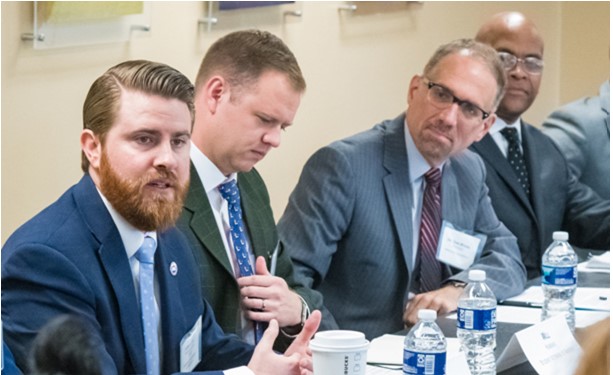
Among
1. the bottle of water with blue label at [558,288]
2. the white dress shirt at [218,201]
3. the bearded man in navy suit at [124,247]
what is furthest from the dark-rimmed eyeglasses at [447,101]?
the bearded man in navy suit at [124,247]

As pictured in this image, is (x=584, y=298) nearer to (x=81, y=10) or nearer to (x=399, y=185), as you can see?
(x=399, y=185)

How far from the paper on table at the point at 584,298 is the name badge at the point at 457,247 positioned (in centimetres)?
21

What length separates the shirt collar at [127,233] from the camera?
2438 mm

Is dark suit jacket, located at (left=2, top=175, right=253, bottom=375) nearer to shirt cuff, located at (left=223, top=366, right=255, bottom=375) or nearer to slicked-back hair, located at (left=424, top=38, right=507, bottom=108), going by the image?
shirt cuff, located at (left=223, top=366, right=255, bottom=375)

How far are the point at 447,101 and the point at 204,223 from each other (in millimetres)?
1224

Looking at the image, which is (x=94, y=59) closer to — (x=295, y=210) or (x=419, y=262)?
(x=295, y=210)

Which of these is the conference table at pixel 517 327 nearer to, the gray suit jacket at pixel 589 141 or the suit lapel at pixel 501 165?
the suit lapel at pixel 501 165

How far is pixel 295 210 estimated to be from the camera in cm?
364

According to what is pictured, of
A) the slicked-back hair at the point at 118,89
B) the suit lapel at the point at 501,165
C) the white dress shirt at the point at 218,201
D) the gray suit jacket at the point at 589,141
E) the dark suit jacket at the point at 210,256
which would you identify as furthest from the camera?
the gray suit jacket at the point at 589,141

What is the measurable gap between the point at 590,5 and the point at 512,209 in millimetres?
4017

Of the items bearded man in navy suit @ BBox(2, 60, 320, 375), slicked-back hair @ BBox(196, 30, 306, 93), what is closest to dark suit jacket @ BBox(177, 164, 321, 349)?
bearded man in navy suit @ BBox(2, 60, 320, 375)

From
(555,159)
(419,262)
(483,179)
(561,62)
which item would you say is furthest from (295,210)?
(561,62)

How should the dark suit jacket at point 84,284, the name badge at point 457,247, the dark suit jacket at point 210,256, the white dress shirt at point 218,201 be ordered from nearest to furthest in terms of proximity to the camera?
1. the dark suit jacket at point 84,284
2. the dark suit jacket at point 210,256
3. the white dress shirt at point 218,201
4. the name badge at point 457,247

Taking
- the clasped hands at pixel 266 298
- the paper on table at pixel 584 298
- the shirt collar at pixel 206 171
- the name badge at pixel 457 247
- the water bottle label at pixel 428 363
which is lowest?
the paper on table at pixel 584 298
